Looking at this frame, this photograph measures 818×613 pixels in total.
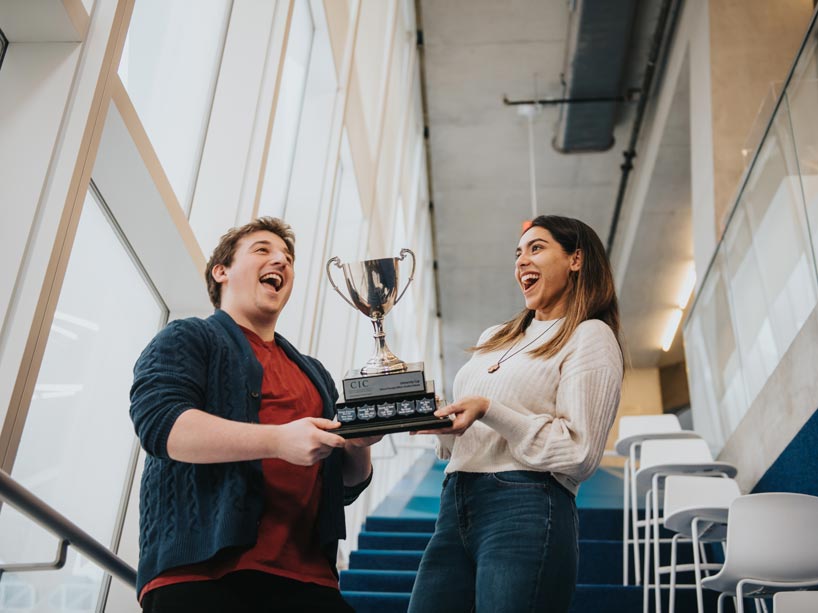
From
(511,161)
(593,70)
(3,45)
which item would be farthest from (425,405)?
(511,161)

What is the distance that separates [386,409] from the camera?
5.05 feet

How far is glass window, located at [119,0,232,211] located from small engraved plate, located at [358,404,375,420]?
1856 millimetres

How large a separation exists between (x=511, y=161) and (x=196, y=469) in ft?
34.1

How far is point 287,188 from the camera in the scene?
4.98 meters

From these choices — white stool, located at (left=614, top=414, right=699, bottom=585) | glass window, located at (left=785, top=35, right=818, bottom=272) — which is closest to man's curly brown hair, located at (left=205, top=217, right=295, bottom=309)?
glass window, located at (left=785, top=35, right=818, bottom=272)

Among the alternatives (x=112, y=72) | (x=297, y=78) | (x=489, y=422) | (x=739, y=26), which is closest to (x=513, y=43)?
(x=739, y=26)

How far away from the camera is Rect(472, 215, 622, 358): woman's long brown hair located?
1.86 meters

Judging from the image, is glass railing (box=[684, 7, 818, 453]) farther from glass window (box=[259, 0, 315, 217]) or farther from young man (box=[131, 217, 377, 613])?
young man (box=[131, 217, 377, 613])

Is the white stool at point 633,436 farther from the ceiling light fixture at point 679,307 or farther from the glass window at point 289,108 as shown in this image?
the ceiling light fixture at point 679,307

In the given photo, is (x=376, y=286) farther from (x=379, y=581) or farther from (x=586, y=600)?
(x=379, y=581)

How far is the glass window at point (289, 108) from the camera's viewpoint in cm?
465

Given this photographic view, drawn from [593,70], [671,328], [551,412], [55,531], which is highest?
[593,70]

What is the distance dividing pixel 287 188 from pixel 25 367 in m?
3.37

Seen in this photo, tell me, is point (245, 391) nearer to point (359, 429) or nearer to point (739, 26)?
point (359, 429)
